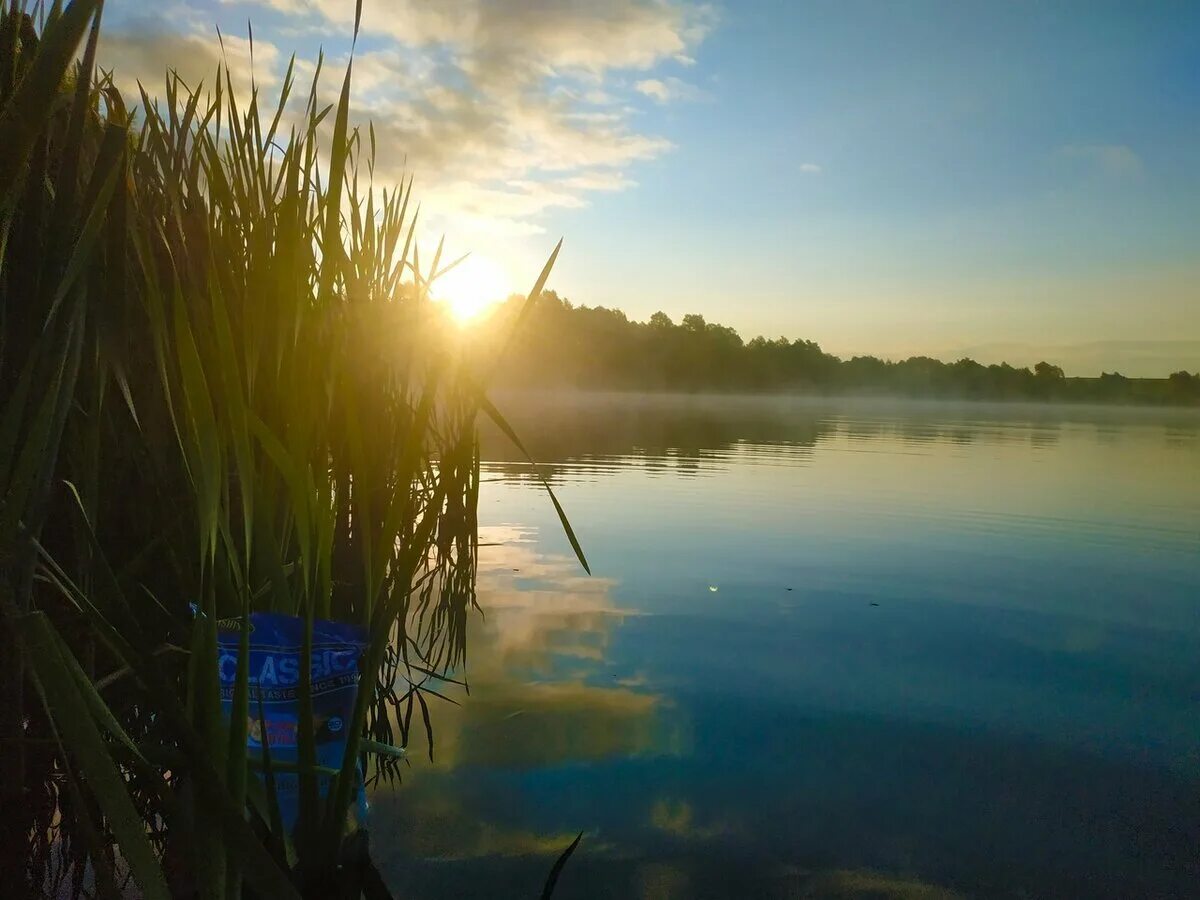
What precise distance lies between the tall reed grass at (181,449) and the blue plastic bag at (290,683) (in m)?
0.05

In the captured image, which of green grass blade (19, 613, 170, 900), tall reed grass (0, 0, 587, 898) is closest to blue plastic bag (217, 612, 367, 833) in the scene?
tall reed grass (0, 0, 587, 898)

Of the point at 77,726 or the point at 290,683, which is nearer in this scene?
the point at 77,726

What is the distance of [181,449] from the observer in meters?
1.26

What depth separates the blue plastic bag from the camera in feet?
4.90

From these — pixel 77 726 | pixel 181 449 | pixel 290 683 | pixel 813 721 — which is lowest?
pixel 813 721

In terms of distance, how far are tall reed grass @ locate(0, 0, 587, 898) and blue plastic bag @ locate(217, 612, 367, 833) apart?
0.16 ft

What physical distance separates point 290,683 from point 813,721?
248 cm

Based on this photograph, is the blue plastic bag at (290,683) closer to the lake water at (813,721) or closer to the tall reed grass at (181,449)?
the tall reed grass at (181,449)

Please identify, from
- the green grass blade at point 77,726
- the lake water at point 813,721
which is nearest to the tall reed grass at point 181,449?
the green grass blade at point 77,726

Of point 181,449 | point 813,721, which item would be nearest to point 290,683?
point 181,449

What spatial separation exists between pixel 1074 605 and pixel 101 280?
5.99 metres

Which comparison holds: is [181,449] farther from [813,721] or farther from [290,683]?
[813,721]

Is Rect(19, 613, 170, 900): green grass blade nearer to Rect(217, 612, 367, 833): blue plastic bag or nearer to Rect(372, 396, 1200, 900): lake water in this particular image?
Rect(217, 612, 367, 833): blue plastic bag

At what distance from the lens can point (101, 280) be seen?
1087 millimetres
